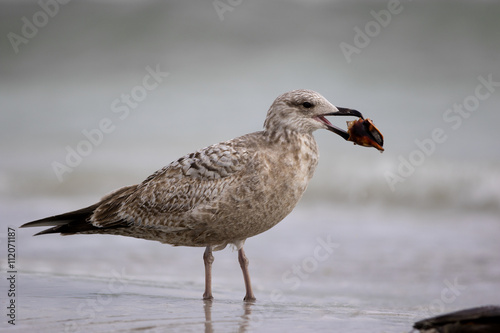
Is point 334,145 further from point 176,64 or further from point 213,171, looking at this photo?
point 213,171

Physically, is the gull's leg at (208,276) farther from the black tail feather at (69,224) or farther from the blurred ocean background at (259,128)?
the black tail feather at (69,224)

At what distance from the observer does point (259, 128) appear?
17031mm

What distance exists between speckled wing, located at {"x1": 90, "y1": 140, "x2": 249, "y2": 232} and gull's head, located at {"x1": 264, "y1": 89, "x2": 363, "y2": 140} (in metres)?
0.41

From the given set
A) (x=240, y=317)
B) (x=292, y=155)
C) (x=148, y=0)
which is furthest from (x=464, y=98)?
(x=240, y=317)

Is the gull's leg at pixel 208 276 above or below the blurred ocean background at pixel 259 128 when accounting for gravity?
below

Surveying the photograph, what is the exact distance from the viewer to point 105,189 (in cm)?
1450

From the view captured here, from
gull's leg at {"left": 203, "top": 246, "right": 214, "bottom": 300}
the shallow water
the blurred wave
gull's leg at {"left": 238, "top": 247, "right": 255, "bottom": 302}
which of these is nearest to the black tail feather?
the shallow water

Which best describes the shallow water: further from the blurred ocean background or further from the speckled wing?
the speckled wing

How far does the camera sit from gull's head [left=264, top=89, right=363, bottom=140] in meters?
6.17

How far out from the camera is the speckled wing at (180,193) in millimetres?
6129

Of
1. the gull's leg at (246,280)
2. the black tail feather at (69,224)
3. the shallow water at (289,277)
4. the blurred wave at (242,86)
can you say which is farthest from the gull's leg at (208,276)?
the blurred wave at (242,86)

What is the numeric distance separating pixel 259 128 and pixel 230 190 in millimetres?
11056

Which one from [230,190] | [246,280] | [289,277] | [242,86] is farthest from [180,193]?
[242,86]

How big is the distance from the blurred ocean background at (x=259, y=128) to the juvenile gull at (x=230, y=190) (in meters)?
0.58
